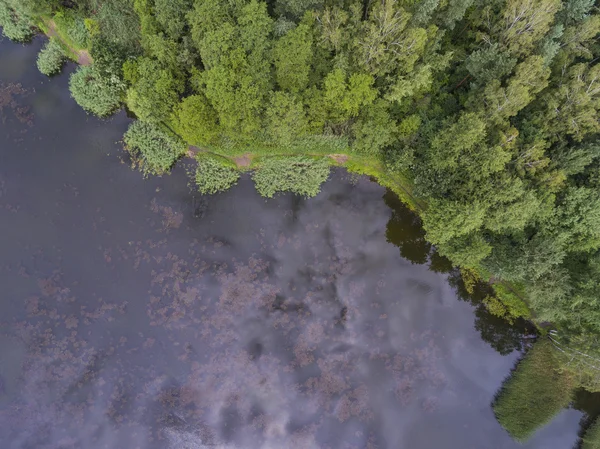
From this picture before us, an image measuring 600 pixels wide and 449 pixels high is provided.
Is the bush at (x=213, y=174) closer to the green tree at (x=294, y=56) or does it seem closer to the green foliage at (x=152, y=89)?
the green foliage at (x=152, y=89)

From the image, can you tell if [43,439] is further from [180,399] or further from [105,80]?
[105,80]

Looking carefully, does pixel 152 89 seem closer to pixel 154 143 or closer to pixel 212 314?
pixel 154 143

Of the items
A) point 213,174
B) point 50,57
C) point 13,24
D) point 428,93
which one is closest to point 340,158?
point 428,93

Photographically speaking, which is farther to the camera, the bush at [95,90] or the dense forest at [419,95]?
the bush at [95,90]

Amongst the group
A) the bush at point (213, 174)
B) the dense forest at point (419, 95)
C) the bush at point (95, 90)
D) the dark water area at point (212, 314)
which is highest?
the dense forest at point (419, 95)

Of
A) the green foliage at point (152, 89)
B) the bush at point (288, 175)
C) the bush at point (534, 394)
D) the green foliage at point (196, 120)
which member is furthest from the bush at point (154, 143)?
the bush at point (534, 394)

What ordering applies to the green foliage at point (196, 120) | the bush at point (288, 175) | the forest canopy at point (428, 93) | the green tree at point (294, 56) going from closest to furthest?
1. the forest canopy at point (428, 93)
2. the green tree at point (294, 56)
3. the green foliage at point (196, 120)
4. the bush at point (288, 175)
